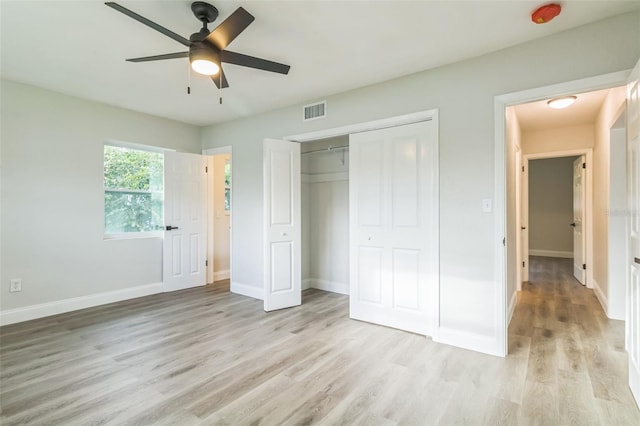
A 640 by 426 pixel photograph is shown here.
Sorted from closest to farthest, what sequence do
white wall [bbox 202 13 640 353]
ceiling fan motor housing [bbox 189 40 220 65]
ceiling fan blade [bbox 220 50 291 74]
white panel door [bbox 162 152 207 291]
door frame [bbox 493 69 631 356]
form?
ceiling fan motor housing [bbox 189 40 220 65] → ceiling fan blade [bbox 220 50 291 74] → white wall [bbox 202 13 640 353] → door frame [bbox 493 69 631 356] → white panel door [bbox 162 152 207 291]

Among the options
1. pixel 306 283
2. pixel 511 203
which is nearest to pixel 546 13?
pixel 511 203

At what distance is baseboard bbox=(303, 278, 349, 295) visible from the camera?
4.68 metres

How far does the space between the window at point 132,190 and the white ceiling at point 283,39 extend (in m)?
1.04

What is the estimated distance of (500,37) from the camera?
8.24ft

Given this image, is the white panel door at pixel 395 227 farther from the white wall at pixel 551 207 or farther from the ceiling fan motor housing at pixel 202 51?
the white wall at pixel 551 207

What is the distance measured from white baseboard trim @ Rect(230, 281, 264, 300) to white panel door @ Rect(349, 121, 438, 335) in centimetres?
153

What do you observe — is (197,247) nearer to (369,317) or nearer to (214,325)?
(214,325)

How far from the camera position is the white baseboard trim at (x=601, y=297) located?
3676 millimetres

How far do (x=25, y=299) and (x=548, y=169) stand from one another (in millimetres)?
10608

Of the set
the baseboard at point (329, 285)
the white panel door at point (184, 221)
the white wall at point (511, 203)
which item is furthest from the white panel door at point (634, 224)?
the white panel door at point (184, 221)

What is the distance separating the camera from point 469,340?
2820 mm

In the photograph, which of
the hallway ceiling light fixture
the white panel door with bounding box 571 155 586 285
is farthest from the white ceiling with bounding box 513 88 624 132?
the white panel door with bounding box 571 155 586 285

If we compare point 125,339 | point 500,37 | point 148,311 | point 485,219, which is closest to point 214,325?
point 125,339

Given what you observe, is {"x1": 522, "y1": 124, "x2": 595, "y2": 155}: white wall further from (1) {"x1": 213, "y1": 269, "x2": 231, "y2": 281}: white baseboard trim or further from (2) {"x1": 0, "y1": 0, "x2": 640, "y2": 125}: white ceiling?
(1) {"x1": 213, "y1": 269, "x2": 231, "y2": 281}: white baseboard trim
